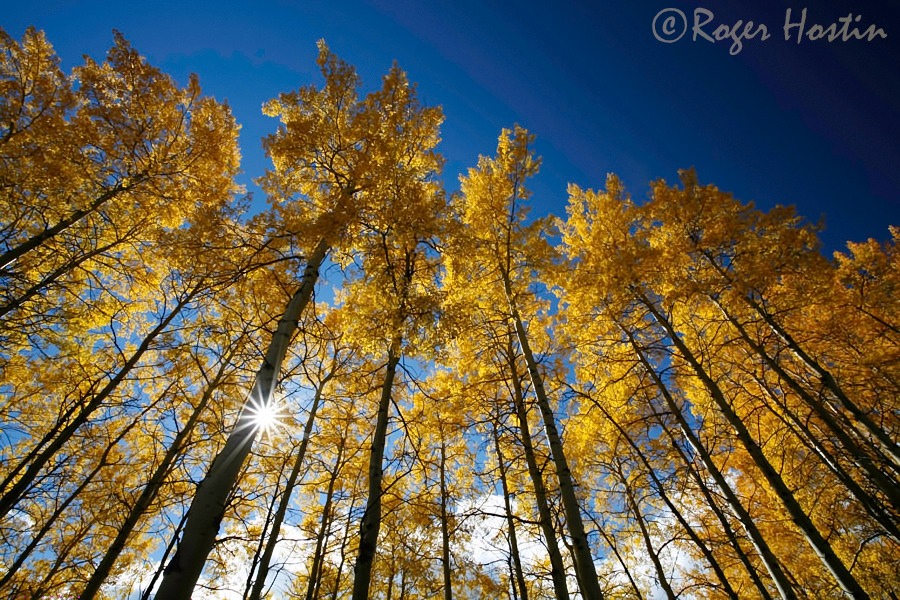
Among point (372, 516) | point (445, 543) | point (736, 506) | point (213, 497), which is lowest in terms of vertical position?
point (213, 497)

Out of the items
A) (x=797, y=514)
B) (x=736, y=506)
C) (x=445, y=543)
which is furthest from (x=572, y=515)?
(x=445, y=543)

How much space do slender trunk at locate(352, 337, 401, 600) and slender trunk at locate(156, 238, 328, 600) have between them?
1347 mm

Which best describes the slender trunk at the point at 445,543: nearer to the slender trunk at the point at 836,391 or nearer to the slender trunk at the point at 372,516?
the slender trunk at the point at 372,516

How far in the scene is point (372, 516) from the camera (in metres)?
3.77

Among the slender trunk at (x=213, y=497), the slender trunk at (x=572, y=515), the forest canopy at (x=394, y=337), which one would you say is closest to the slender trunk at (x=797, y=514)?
the forest canopy at (x=394, y=337)

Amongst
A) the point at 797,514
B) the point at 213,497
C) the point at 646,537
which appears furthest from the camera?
the point at 646,537

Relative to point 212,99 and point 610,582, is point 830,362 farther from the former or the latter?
point 212,99

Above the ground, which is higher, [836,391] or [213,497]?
[836,391]

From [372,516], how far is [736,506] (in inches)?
200

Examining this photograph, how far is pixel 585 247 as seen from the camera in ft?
28.3

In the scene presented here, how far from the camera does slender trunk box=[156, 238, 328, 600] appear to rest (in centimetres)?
239

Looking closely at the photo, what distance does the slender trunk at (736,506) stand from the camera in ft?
14.4

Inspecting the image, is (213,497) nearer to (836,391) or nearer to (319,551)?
(319,551)

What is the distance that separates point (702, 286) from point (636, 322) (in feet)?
4.45
